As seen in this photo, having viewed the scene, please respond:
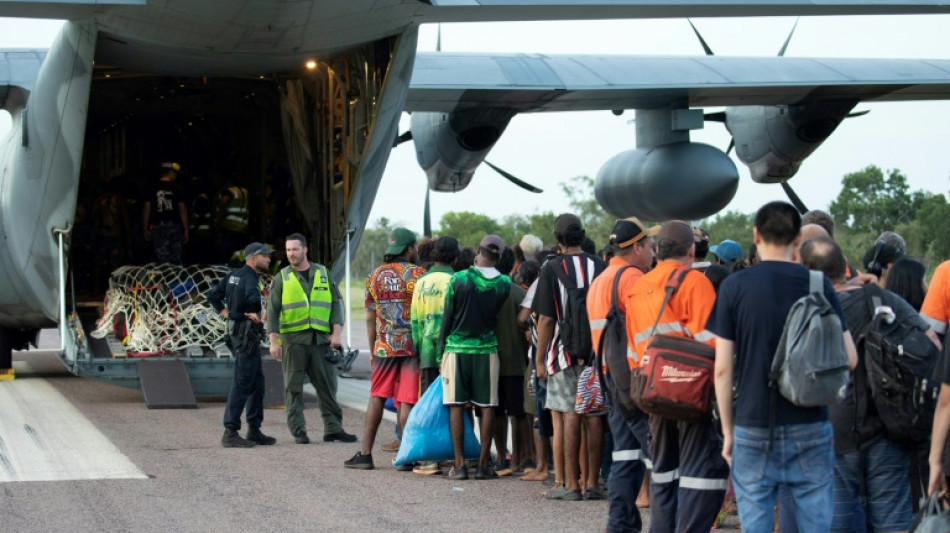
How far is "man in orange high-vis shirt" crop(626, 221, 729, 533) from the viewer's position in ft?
16.0

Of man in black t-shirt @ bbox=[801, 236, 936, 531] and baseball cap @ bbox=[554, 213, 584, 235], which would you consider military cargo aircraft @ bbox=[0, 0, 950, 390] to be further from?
man in black t-shirt @ bbox=[801, 236, 936, 531]

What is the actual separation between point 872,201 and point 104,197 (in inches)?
1070

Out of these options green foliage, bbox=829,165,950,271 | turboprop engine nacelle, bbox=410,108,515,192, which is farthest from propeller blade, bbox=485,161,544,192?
green foliage, bbox=829,165,950,271

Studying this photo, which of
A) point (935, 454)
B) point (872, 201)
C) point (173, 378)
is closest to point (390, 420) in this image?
point (173, 378)

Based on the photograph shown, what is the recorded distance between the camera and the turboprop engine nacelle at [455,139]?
1495 centimetres

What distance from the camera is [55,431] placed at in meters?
10.2

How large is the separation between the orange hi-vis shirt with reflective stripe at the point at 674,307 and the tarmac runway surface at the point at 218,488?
1564 mm

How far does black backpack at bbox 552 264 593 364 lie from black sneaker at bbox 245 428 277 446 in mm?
3447

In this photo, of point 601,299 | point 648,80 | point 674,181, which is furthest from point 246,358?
point 648,80

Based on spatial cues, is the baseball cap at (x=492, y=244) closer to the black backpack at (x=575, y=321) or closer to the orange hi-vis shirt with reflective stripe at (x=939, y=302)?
the black backpack at (x=575, y=321)

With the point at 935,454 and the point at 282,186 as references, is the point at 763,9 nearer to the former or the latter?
the point at 935,454

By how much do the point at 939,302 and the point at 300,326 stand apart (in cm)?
532

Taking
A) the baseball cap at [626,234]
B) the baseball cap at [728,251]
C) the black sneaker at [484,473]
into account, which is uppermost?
the baseball cap at [626,234]

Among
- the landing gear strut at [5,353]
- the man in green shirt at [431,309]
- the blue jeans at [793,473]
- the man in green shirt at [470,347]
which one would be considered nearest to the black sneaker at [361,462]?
the man in green shirt at [431,309]
